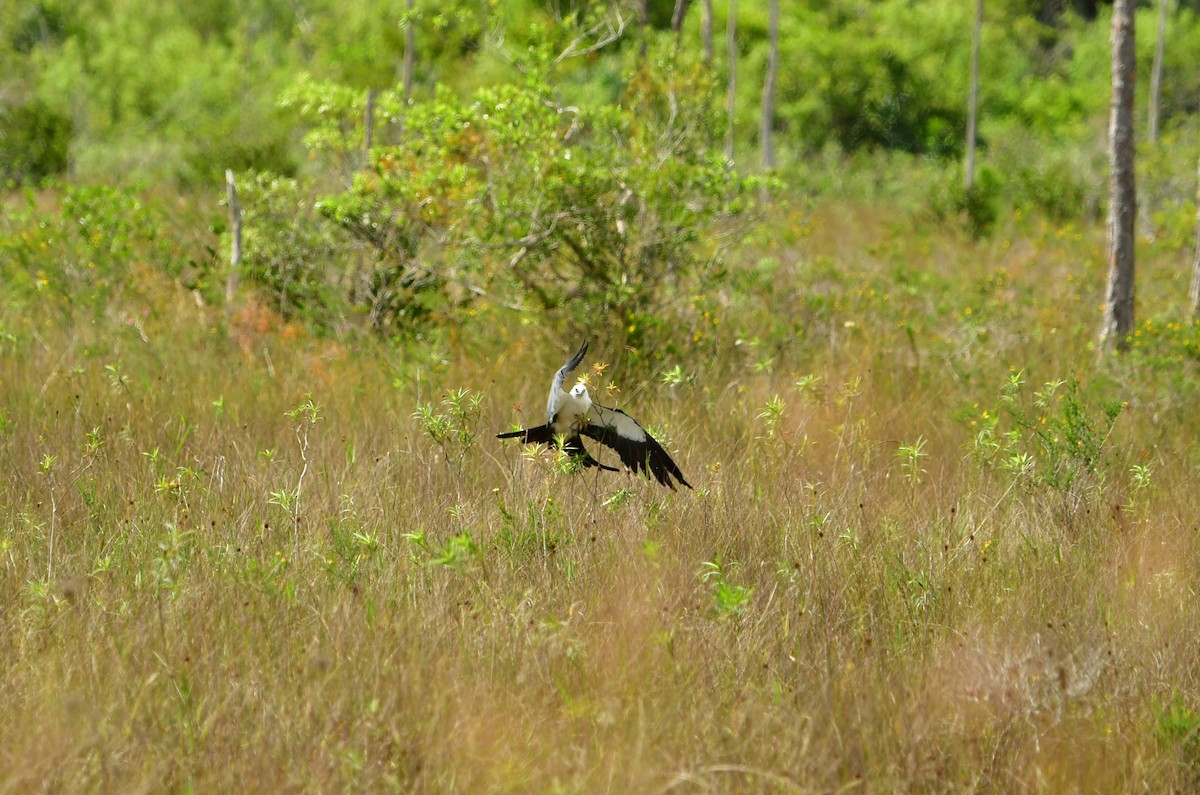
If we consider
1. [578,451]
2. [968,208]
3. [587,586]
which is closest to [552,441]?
[578,451]

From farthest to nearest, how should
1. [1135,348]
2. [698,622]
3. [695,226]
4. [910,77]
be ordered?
[910,77] → [695,226] → [1135,348] → [698,622]

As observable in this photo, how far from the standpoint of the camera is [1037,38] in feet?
116

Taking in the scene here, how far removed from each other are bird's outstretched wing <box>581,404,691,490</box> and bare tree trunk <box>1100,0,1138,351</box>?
4780 millimetres

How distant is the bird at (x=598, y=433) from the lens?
4.43 m

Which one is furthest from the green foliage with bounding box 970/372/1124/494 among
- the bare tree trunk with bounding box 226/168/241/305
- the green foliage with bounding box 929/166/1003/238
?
the green foliage with bounding box 929/166/1003/238

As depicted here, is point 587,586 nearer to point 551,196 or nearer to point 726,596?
point 726,596

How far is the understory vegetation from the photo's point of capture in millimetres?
3088

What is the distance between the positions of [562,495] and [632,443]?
1.22ft

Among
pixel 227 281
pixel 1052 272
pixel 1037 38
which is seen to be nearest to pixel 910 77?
pixel 1037 38

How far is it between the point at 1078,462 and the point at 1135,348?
2.46 meters

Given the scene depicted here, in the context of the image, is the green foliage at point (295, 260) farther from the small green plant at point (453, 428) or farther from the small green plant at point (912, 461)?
the small green plant at point (912, 461)

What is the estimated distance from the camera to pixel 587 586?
3.96 metres

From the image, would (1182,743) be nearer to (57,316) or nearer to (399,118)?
(399,118)

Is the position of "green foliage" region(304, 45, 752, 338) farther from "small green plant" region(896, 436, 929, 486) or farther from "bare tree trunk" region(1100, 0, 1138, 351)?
"bare tree trunk" region(1100, 0, 1138, 351)
